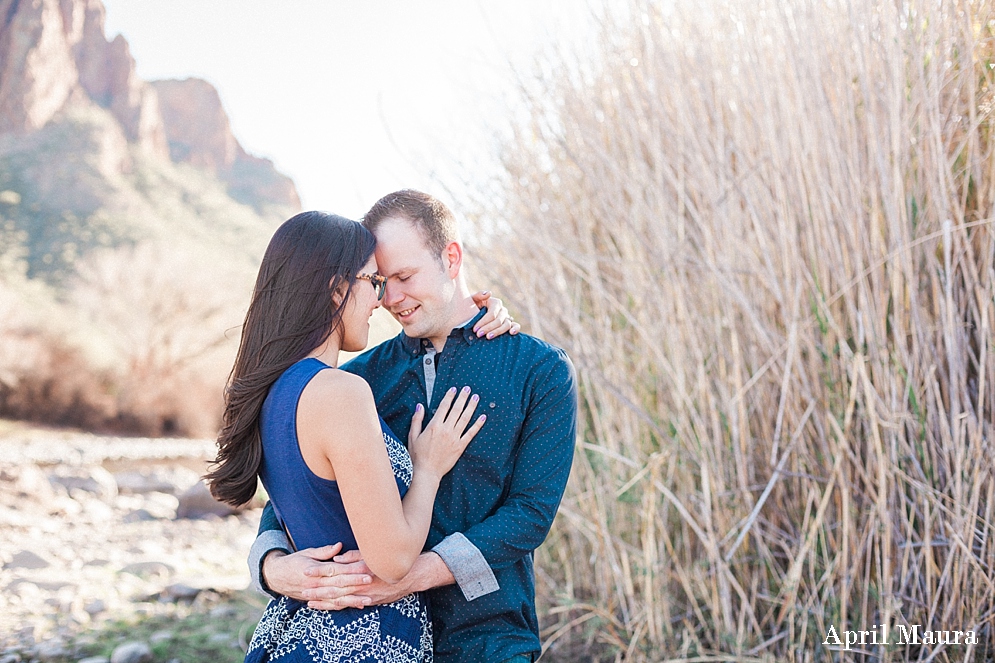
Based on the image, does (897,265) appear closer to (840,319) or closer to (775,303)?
(840,319)

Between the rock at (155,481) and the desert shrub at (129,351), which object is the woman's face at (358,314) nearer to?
the rock at (155,481)

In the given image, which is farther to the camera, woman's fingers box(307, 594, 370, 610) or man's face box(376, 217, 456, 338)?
man's face box(376, 217, 456, 338)

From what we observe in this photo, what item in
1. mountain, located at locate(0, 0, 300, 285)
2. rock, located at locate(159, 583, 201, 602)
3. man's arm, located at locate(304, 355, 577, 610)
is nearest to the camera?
man's arm, located at locate(304, 355, 577, 610)

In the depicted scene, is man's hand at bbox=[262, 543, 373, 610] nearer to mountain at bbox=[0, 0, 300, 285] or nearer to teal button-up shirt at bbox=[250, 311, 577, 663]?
teal button-up shirt at bbox=[250, 311, 577, 663]

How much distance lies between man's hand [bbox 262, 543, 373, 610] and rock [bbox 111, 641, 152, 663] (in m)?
1.98

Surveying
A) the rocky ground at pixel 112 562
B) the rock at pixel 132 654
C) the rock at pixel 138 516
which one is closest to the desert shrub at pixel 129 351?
the rocky ground at pixel 112 562

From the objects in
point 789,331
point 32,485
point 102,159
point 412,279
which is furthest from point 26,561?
point 102,159

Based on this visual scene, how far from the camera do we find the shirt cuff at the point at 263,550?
168 centimetres

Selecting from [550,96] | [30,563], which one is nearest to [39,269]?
[30,563]

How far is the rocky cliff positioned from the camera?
2047 inches

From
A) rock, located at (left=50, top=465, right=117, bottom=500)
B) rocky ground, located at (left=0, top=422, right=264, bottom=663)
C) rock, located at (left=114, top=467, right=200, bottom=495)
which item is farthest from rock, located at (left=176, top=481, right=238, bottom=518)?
rock, located at (left=114, top=467, right=200, bottom=495)

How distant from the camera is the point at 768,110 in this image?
2420 millimetres

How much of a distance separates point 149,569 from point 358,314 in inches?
163

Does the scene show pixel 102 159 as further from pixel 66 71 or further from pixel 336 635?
pixel 336 635
